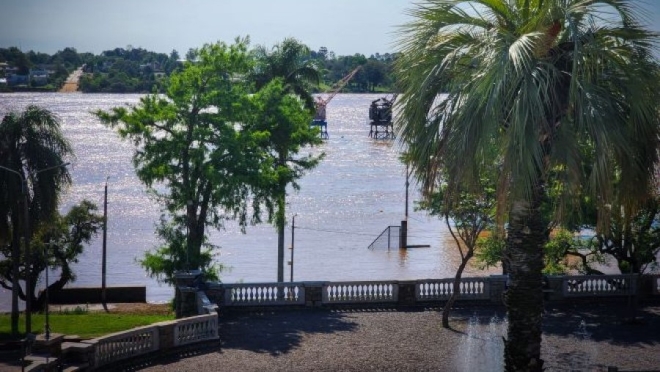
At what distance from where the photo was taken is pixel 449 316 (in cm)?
2645

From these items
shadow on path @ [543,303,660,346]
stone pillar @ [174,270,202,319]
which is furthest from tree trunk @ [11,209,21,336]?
shadow on path @ [543,303,660,346]

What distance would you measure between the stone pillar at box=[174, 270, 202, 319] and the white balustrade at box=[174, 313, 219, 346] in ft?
9.60

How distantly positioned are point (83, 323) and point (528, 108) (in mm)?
23208

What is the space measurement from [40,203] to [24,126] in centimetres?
267

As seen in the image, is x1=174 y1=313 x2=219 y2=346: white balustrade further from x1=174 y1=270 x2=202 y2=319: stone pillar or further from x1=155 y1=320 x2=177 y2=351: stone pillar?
x1=174 y1=270 x2=202 y2=319: stone pillar

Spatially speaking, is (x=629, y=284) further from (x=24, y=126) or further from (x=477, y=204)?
(x=24, y=126)

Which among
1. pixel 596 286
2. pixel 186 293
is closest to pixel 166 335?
pixel 186 293

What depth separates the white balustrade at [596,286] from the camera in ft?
92.0

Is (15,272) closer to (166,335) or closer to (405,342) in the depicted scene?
(166,335)

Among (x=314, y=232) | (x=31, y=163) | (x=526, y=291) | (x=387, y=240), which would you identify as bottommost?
(x=314, y=232)

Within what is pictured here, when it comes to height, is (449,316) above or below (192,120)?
below

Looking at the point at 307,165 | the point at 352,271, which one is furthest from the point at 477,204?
the point at 352,271

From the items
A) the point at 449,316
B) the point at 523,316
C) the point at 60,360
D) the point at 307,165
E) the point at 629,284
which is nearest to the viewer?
the point at 523,316

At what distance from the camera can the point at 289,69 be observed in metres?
42.2
